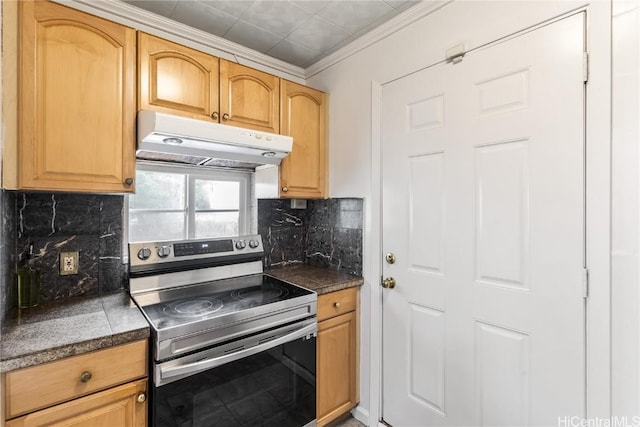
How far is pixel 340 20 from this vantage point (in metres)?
1.73

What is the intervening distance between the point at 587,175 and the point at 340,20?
4.62 ft

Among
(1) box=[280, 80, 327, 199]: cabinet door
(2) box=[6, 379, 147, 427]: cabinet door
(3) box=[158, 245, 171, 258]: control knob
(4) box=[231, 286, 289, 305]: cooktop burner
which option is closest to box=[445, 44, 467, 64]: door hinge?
(1) box=[280, 80, 327, 199]: cabinet door

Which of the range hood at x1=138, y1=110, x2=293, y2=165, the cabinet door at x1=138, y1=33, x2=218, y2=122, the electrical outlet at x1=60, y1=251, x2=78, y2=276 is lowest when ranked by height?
the electrical outlet at x1=60, y1=251, x2=78, y2=276

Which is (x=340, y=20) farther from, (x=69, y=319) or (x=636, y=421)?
(x=636, y=421)

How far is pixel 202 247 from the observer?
1.86m

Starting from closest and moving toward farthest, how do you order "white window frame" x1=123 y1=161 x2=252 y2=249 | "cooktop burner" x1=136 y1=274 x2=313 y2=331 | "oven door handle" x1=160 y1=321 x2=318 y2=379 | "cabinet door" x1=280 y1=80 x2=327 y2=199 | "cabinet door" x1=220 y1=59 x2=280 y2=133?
"oven door handle" x1=160 y1=321 x2=318 y2=379 → "cooktop burner" x1=136 y1=274 x2=313 y2=331 → "cabinet door" x1=220 y1=59 x2=280 y2=133 → "white window frame" x1=123 y1=161 x2=252 y2=249 → "cabinet door" x1=280 y1=80 x2=327 y2=199

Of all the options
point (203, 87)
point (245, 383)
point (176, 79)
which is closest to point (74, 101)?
point (176, 79)

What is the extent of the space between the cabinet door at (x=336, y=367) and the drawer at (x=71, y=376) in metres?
0.93

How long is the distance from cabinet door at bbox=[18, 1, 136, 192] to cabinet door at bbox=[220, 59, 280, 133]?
44cm

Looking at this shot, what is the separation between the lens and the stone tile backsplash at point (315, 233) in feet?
6.66

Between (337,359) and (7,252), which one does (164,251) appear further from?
(337,359)

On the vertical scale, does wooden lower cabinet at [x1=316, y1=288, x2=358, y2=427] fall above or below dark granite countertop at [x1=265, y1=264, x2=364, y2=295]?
below

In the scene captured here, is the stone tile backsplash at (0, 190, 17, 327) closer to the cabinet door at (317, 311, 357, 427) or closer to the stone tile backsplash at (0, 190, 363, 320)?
the stone tile backsplash at (0, 190, 363, 320)

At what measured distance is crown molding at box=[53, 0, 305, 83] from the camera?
5.18ft
